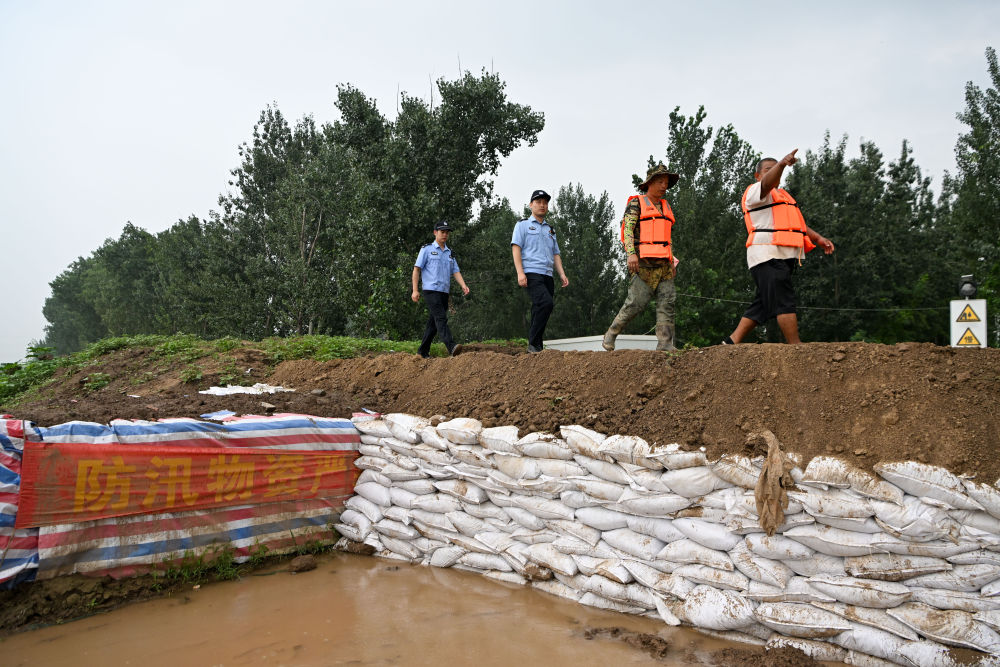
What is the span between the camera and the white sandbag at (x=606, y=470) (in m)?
3.02

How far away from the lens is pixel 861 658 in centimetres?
232

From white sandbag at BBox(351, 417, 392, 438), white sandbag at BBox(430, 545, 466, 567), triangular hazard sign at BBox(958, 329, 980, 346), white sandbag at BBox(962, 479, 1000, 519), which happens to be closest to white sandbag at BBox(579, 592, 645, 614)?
white sandbag at BBox(430, 545, 466, 567)

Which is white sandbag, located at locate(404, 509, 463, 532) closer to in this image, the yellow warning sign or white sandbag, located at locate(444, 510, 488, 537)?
white sandbag, located at locate(444, 510, 488, 537)

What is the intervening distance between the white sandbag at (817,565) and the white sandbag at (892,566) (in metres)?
0.04

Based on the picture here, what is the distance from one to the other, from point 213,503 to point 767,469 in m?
3.05

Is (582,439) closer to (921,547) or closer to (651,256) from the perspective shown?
(921,547)

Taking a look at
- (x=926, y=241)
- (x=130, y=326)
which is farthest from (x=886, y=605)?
(x=130, y=326)

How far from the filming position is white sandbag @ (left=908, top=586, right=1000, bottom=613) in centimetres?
220

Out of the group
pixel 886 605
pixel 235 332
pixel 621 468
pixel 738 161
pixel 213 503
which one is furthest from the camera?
pixel 235 332

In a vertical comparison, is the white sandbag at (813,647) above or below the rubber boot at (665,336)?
below

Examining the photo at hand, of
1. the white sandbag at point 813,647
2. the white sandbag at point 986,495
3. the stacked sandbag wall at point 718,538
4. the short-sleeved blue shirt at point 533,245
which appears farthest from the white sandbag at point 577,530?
the short-sleeved blue shirt at point 533,245

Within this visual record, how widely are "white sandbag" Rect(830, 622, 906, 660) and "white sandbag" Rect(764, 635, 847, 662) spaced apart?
0.04m

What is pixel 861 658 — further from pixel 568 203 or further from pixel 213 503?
pixel 568 203

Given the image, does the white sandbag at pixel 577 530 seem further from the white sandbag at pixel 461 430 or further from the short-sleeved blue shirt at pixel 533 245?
the short-sleeved blue shirt at pixel 533 245
